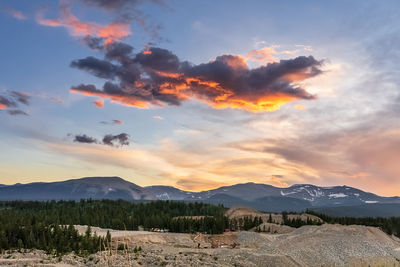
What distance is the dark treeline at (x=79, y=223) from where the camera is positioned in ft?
119

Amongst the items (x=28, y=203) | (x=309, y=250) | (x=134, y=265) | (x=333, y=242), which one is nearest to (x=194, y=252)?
(x=134, y=265)

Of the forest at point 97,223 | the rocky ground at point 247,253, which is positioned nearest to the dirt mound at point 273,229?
the forest at point 97,223

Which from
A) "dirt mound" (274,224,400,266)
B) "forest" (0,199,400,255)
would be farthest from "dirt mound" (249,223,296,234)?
"dirt mound" (274,224,400,266)

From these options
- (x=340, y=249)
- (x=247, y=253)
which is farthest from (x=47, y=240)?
(x=340, y=249)

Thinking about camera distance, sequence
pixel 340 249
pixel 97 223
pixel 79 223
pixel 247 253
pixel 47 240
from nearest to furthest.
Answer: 1. pixel 247 253
2. pixel 47 240
3. pixel 340 249
4. pixel 97 223
5. pixel 79 223

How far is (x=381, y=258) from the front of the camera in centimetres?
3750

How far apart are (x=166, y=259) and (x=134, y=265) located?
3.51 metres

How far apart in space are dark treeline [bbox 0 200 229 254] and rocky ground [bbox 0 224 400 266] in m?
2.47

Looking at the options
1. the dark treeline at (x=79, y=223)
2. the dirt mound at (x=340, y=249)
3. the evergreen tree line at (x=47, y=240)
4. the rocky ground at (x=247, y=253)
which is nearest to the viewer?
the rocky ground at (x=247, y=253)

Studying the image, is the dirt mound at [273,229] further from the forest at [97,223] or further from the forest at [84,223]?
the forest at [84,223]

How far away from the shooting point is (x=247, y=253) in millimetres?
35469

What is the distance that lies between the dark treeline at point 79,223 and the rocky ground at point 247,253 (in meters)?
2.47

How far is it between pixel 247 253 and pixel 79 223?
1641 inches

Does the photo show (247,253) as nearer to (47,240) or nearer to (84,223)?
(47,240)
